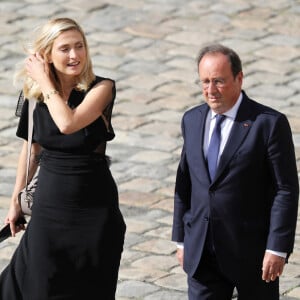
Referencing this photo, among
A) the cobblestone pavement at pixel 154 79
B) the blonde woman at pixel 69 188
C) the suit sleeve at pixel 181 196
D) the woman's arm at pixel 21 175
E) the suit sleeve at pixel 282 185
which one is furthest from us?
the cobblestone pavement at pixel 154 79

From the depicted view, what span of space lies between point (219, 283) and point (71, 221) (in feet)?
2.85

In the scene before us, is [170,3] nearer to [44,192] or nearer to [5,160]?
[5,160]

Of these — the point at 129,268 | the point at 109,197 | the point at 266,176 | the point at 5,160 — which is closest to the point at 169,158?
the point at 5,160

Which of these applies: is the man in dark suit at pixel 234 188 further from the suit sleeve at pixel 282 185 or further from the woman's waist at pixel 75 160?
the woman's waist at pixel 75 160

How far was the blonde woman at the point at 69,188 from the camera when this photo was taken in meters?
5.80

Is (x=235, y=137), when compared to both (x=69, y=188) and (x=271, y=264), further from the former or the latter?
(x=69, y=188)

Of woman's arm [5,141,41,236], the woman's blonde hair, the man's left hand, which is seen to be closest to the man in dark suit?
the man's left hand

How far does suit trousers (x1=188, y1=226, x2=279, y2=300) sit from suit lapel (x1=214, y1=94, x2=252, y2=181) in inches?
14.4

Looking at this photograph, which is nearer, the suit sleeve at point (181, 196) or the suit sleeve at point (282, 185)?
the suit sleeve at point (282, 185)

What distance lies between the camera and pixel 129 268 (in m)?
7.36

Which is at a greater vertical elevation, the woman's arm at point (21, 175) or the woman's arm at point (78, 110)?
the woman's arm at point (78, 110)

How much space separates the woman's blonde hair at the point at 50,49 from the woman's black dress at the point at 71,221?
77 millimetres

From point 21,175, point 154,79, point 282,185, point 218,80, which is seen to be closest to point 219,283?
point 282,185

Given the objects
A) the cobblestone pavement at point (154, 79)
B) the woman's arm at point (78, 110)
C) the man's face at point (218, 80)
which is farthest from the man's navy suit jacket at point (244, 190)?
the cobblestone pavement at point (154, 79)
